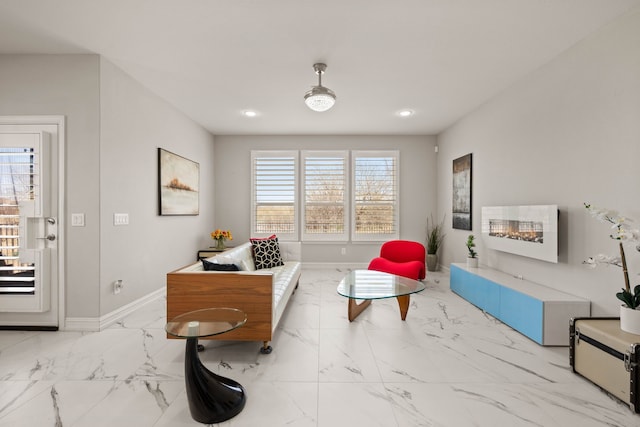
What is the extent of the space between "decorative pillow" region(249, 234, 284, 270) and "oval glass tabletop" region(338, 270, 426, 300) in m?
1.15

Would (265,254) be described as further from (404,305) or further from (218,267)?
(404,305)

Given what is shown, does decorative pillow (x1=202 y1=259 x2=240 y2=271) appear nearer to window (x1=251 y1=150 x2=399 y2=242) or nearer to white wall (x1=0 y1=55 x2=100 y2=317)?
white wall (x1=0 y1=55 x2=100 y2=317)

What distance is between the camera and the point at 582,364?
206cm

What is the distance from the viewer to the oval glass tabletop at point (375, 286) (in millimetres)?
2715

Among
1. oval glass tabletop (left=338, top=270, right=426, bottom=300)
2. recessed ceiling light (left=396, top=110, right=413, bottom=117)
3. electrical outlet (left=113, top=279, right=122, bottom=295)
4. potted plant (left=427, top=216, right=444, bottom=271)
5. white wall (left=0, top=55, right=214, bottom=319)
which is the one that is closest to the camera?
oval glass tabletop (left=338, top=270, right=426, bottom=300)

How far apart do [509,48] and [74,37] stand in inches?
147

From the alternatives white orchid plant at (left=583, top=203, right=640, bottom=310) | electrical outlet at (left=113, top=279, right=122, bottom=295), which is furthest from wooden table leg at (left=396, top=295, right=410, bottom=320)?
electrical outlet at (left=113, top=279, right=122, bottom=295)

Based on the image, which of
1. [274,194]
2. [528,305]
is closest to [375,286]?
[528,305]

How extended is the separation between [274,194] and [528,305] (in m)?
4.34

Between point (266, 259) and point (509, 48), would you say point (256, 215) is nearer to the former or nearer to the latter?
point (266, 259)

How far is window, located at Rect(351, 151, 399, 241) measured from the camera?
5.78 meters

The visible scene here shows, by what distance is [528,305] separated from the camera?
2680mm

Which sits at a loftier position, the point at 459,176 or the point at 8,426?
the point at 459,176

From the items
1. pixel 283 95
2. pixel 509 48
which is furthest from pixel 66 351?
pixel 509 48
